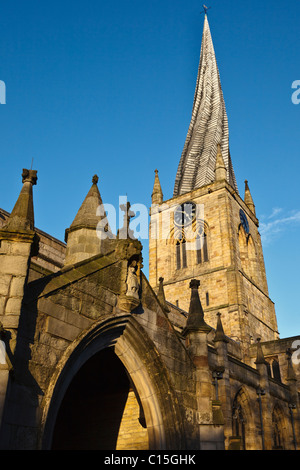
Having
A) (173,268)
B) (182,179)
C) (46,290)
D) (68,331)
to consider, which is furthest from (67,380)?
(182,179)

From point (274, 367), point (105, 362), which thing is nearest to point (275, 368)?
point (274, 367)

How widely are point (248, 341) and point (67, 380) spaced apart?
97.6 feet

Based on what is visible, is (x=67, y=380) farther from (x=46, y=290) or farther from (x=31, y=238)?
(x=31, y=238)

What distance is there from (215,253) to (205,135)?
26.4 m

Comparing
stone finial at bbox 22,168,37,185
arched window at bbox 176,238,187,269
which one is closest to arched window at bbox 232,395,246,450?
stone finial at bbox 22,168,37,185

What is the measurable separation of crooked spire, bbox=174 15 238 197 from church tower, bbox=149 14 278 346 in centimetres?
39

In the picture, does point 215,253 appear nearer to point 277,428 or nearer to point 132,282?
point 277,428

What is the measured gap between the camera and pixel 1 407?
5.98 metres

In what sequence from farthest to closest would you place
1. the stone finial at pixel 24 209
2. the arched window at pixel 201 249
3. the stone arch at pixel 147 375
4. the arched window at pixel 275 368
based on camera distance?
the arched window at pixel 201 249 < the arched window at pixel 275 368 < the stone arch at pixel 147 375 < the stone finial at pixel 24 209

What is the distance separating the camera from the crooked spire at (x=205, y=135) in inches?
2196

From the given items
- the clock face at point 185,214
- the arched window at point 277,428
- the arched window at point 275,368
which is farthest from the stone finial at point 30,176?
the clock face at point 185,214

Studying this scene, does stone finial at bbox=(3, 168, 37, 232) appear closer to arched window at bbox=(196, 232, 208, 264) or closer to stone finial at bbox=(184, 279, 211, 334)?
stone finial at bbox=(184, 279, 211, 334)

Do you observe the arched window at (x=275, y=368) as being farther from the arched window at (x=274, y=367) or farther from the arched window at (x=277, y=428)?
the arched window at (x=277, y=428)

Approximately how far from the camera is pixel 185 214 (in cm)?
4672
